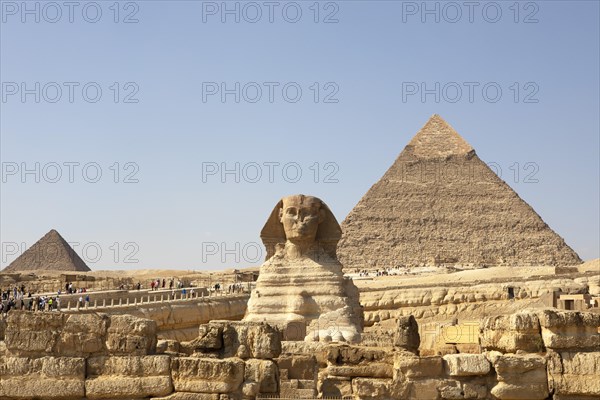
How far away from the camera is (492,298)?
107ft

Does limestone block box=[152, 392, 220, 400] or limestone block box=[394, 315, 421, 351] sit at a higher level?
limestone block box=[394, 315, 421, 351]

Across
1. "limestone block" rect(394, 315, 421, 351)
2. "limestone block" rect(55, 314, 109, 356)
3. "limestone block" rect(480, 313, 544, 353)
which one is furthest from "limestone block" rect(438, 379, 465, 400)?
"limestone block" rect(55, 314, 109, 356)

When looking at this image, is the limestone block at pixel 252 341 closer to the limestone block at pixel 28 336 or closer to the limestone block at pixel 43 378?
the limestone block at pixel 43 378

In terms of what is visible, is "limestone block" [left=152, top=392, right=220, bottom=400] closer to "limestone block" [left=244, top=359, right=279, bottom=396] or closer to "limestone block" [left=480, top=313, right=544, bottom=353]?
"limestone block" [left=244, top=359, right=279, bottom=396]

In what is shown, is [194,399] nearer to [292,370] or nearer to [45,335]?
[45,335]

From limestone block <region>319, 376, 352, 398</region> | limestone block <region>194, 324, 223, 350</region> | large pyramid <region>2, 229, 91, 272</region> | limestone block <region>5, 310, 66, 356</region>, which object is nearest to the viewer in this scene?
limestone block <region>5, 310, 66, 356</region>

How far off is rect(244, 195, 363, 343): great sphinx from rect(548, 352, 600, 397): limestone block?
437 inches

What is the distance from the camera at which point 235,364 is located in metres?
6.55

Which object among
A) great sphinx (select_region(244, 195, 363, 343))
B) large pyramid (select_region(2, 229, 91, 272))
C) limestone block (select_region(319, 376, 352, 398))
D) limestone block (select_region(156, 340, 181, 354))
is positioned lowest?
limestone block (select_region(319, 376, 352, 398))

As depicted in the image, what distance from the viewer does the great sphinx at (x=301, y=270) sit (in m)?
18.5

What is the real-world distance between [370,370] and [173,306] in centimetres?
1605

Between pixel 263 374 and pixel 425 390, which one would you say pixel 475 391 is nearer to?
pixel 425 390

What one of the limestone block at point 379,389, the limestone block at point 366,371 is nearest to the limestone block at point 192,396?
the limestone block at point 379,389

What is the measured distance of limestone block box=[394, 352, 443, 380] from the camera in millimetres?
6891
